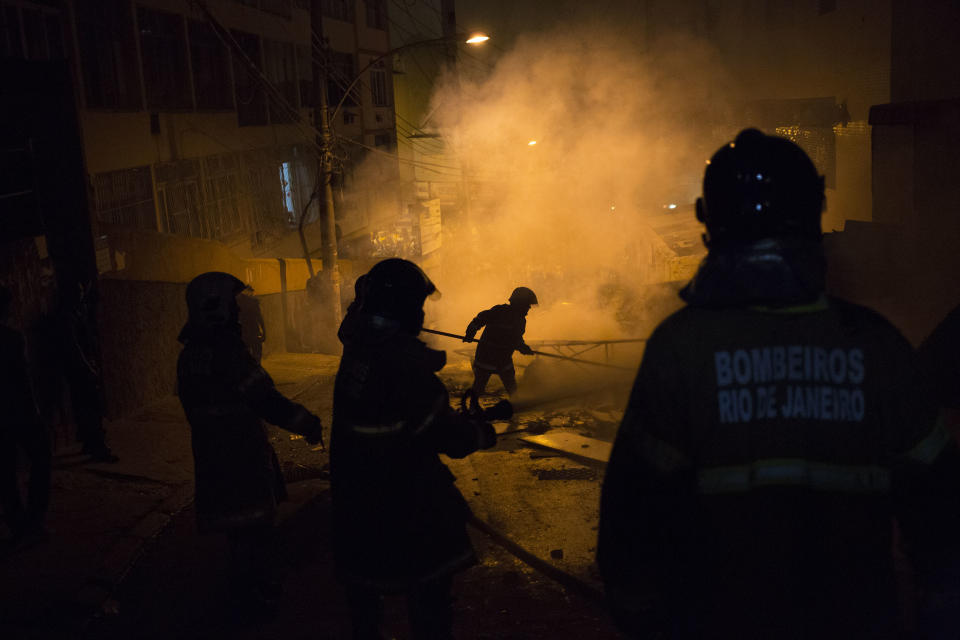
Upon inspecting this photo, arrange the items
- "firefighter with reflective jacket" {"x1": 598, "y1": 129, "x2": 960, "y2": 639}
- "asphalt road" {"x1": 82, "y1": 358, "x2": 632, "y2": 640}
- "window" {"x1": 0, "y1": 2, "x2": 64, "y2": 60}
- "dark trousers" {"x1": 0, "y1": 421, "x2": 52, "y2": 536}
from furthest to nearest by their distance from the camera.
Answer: "window" {"x1": 0, "y1": 2, "x2": 64, "y2": 60}
"dark trousers" {"x1": 0, "y1": 421, "x2": 52, "y2": 536}
"asphalt road" {"x1": 82, "y1": 358, "x2": 632, "y2": 640}
"firefighter with reflective jacket" {"x1": 598, "y1": 129, "x2": 960, "y2": 639}

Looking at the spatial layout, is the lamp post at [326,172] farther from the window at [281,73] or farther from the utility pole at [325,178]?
the window at [281,73]

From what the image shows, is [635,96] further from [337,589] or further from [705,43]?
[337,589]

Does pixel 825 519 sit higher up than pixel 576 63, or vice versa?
pixel 576 63

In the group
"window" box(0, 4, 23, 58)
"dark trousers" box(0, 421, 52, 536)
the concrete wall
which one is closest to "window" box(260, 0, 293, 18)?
"window" box(0, 4, 23, 58)

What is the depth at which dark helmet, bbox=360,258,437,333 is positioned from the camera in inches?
113

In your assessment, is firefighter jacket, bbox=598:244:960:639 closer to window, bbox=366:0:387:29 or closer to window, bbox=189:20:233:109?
window, bbox=189:20:233:109

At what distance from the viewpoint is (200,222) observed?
15.9 metres

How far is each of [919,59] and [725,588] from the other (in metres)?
6.66

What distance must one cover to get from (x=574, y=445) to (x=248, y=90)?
47.6ft

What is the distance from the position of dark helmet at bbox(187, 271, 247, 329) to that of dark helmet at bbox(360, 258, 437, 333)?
A: 1.07m

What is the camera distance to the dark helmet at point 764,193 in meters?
1.74

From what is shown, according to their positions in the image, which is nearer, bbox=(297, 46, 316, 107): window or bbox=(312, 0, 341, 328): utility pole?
bbox=(312, 0, 341, 328): utility pole

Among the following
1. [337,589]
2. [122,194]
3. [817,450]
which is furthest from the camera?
[122,194]

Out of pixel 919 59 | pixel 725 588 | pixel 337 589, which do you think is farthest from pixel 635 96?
pixel 725 588
